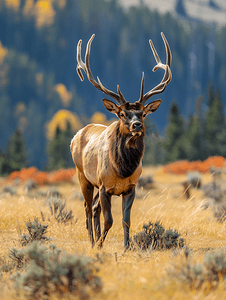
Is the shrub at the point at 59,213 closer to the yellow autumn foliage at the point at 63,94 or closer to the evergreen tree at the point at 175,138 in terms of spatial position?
the evergreen tree at the point at 175,138

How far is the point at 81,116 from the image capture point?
332 feet

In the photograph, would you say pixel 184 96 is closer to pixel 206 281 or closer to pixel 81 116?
pixel 81 116

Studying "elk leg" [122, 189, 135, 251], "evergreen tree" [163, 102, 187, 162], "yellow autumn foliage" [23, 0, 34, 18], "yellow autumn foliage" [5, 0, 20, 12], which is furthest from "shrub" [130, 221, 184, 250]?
"yellow autumn foliage" [5, 0, 20, 12]

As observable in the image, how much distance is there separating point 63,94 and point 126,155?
111 metres

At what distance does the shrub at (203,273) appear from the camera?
2.89 meters

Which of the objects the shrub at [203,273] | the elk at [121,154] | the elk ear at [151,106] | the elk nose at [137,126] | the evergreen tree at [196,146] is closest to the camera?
the shrub at [203,273]

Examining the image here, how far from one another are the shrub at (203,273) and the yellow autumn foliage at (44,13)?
142833 mm

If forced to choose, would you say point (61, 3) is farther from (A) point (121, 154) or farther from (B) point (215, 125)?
(A) point (121, 154)

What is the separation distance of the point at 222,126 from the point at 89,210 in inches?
1247

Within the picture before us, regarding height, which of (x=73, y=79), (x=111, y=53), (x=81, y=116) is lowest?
(x=81, y=116)

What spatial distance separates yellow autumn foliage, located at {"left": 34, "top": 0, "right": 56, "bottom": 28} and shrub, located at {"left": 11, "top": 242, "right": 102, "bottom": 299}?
143m

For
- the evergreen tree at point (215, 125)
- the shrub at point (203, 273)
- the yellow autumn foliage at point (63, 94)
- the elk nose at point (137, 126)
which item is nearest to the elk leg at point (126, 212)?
the elk nose at point (137, 126)

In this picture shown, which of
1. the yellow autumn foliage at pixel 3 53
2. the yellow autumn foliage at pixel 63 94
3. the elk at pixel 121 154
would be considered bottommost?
the elk at pixel 121 154

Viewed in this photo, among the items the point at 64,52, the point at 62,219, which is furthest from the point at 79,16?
the point at 62,219
